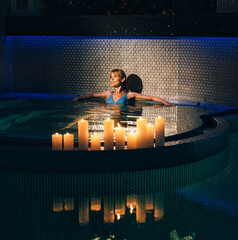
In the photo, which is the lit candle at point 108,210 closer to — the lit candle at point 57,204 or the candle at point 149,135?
the lit candle at point 57,204

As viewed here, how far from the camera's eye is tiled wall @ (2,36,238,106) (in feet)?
23.6

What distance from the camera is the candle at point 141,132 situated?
399 centimetres

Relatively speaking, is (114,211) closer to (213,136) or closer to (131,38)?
(213,136)

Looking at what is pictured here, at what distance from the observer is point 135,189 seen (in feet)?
13.1

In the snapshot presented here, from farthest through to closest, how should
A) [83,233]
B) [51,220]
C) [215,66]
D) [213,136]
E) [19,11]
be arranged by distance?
[19,11] < [215,66] < [213,136] < [51,220] < [83,233]

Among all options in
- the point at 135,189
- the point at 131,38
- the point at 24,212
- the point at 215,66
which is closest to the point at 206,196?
the point at 135,189

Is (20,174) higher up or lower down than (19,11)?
lower down

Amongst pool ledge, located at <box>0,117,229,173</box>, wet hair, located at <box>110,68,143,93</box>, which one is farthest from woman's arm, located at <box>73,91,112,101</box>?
pool ledge, located at <box>0,117,229,173</box>

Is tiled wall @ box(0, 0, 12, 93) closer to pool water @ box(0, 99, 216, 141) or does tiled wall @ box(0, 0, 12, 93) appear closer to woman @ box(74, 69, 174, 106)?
pool water @ box(0, 99, 216, 141)

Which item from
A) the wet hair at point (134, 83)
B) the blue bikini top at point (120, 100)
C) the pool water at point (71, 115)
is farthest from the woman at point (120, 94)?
the wet hair at point (134, 83)

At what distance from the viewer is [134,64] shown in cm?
805

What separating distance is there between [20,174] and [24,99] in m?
3.91

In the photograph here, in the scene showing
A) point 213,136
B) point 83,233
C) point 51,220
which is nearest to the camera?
A: point 83,233

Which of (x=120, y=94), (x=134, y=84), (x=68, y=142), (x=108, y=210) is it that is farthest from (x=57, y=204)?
(x=134, y=84)
